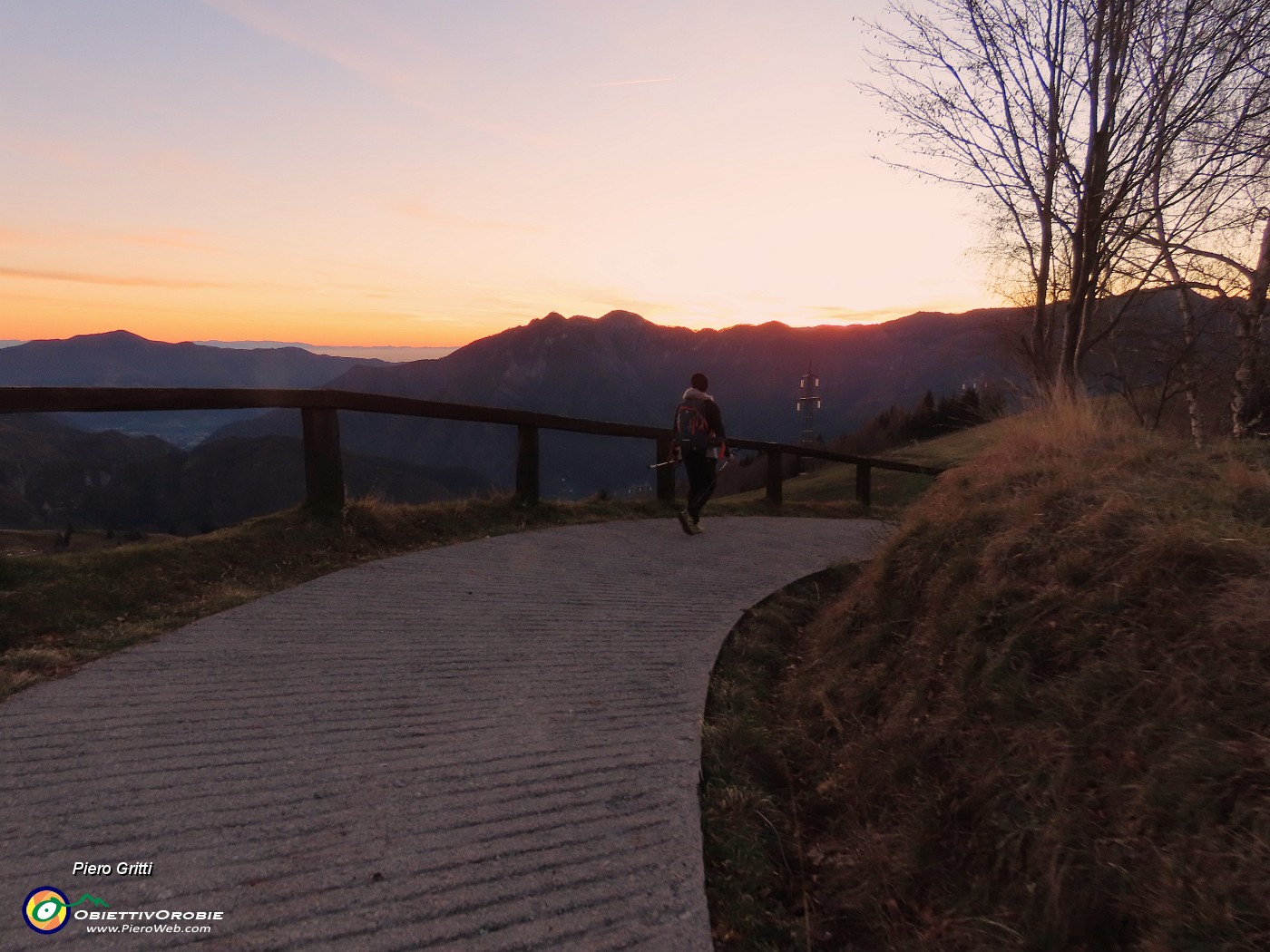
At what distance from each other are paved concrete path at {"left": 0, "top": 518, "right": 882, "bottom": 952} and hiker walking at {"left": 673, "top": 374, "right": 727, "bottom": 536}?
443 cm

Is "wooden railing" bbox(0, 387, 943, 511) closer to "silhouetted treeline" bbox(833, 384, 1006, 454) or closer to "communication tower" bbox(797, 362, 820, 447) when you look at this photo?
"silhouetted treeline" bbox(833, 384, 1006, 454)

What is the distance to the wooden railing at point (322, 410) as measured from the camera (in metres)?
5.47

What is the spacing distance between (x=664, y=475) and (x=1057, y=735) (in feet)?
29.3

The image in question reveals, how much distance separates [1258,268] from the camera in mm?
13016

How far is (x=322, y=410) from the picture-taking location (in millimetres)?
7273

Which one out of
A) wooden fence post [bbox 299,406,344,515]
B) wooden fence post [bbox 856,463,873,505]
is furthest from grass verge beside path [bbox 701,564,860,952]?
wooden fence post [bbox 856,463,873,505]

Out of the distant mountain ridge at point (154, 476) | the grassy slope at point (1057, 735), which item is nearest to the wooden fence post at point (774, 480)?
the grassy slope at point (1057, 735)

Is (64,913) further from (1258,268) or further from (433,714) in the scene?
(1258,268)

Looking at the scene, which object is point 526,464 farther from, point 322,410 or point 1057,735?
point 1057,735

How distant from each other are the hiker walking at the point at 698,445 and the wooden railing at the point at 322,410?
42.2 inches

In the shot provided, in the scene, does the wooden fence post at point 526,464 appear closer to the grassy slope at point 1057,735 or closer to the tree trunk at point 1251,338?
the grassy slope at point 1057,735

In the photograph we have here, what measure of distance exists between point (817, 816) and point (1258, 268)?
13.7 metres

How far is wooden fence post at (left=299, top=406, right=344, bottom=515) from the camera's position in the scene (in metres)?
7.24

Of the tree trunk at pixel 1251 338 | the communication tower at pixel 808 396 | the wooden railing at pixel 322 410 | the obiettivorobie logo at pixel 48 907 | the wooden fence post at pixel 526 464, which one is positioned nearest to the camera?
the obiettivorobie logo at pixel 48 907
